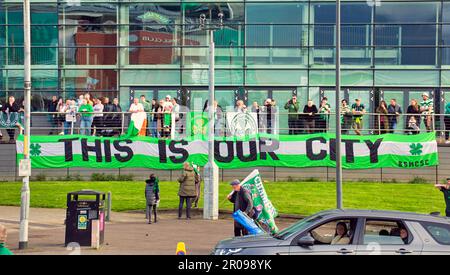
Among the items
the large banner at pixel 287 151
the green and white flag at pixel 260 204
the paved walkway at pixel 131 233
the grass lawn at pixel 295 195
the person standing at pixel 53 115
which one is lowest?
the paved walkway at pixel 131 233

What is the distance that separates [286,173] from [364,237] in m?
19.5

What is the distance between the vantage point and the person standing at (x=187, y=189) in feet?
86.8

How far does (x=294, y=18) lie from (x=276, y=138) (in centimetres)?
878

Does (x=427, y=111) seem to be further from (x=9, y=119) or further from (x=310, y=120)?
(x=9, y=119)

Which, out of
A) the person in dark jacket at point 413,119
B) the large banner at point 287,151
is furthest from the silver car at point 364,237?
the person in dark jacket at point 413,119

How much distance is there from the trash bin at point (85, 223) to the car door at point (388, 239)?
27.7ft

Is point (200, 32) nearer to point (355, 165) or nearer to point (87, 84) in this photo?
point (87, 84)

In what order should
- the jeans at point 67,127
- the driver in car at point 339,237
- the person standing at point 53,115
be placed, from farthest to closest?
the person standing at point 53,115 < the jeans at point 67,127 < the driver in car at point 339,237

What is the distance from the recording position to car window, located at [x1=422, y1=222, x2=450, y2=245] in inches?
559

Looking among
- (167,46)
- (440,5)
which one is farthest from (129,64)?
(440,5)

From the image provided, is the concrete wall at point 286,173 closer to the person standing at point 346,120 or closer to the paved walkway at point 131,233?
the person standing at point 346,120

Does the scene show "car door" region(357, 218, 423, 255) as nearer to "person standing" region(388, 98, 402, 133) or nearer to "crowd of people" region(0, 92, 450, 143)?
"crowd of people" region(0, 92, 450, 143)

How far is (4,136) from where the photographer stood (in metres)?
35.1
